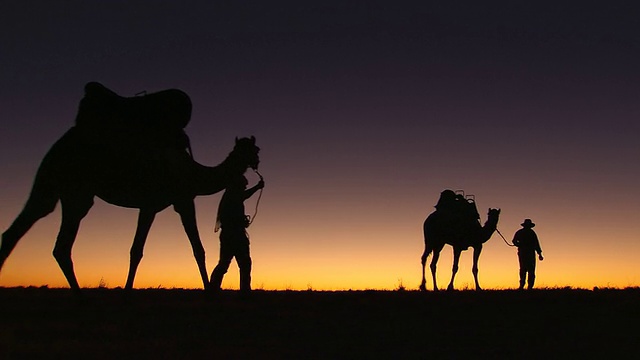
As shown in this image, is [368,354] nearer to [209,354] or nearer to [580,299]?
[209,354]

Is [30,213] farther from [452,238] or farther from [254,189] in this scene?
[452,238]

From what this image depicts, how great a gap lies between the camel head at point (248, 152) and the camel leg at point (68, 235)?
2.97 m

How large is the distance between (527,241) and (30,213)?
14306 mm

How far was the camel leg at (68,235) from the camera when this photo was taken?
47.2 feet

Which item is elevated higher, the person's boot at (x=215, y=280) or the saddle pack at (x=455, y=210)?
the saddle pack at (x=455, y=210)

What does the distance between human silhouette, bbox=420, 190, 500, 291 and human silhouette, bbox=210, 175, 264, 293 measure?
9356mm

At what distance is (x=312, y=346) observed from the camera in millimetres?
11016

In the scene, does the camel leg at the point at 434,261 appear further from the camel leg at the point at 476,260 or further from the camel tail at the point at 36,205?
the camel tail at the point at 36,205

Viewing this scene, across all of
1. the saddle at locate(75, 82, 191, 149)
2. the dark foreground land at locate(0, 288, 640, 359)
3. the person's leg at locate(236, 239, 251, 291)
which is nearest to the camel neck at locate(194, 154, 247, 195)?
the saddle at locate(75, 82, 191, 149)

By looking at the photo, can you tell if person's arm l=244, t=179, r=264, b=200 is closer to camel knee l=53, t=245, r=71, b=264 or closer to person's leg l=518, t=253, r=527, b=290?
camel knee l=53, t=245, r=71, b=264

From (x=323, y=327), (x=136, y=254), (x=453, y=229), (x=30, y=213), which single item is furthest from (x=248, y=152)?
(x=453, y=229)

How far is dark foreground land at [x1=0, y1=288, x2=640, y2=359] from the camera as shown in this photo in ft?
34.5

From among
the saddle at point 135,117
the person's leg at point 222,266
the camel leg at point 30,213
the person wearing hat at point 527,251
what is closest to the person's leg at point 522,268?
the person wearing hat at point 527,251

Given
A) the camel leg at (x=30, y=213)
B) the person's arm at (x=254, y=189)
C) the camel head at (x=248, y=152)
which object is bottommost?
the camel leg at (x=30, y=213)
